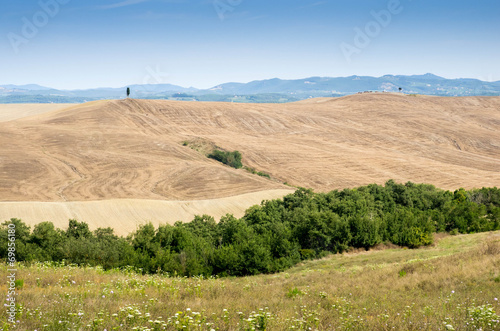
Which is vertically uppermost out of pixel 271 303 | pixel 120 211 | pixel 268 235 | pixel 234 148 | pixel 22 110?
pixel 22 110

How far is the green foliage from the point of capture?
8275 cm

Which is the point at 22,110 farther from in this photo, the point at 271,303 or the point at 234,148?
the point at 271,303

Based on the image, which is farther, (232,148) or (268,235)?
(232,148)

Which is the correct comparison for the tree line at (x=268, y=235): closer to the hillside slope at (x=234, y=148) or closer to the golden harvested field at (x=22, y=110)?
the hillside slope at (x=234, y=148)

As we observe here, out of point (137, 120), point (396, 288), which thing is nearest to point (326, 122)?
point (137, 120)

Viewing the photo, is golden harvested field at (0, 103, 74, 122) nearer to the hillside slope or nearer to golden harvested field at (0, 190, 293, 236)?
the hillside slope

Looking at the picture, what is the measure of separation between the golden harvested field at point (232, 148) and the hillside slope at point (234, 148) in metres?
0.27

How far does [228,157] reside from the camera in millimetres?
83625

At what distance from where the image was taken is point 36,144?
83.5 metres

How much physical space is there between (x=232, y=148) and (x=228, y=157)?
7.90 meters

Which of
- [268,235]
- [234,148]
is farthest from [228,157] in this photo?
[268,235]

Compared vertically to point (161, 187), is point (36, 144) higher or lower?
higher

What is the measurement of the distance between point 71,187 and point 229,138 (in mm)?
44583

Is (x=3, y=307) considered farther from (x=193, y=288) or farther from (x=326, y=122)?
(x=326, y=122)
